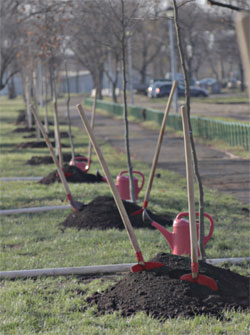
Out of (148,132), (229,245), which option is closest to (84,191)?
(229,245)

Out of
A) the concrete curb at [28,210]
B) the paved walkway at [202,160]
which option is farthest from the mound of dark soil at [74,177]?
the concrete curb at [28,210]

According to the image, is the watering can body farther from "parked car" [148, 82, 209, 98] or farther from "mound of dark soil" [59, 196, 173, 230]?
"parked car" [148, 82, 209, 98]

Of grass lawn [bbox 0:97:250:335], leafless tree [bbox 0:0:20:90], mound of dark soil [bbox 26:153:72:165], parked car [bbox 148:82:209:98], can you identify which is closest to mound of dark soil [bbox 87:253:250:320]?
grass lawn [bbox 0:97:250:335]

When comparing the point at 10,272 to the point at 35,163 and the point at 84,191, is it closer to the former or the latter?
the point at 84,191

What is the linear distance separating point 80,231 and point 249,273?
2346 mm

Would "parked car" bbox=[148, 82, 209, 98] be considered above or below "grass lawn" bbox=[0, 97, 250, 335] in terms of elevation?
above

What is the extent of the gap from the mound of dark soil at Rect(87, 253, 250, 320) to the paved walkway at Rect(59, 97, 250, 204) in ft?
15.5

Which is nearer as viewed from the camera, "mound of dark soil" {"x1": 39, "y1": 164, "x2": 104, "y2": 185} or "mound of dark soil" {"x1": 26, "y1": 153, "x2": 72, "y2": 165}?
"mound of dark soil" {"x1": 39, "y1": 164, "x2": 104, "y2": 185}

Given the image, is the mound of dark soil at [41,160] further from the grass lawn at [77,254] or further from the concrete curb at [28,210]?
the concrete curb at [28,210]

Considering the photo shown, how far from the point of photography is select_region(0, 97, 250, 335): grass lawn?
12.2 feet

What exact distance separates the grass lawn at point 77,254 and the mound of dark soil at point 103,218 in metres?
0.20

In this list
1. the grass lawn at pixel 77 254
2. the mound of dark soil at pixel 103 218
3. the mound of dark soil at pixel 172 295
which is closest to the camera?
the grass lawn at pixel 77 254

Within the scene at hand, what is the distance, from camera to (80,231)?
6.88 m

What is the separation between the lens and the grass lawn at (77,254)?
3.73 meters
